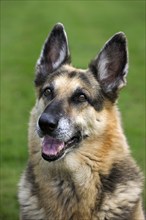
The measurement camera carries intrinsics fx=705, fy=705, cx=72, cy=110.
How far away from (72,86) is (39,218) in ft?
4.91

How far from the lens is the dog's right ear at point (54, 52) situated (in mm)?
8305

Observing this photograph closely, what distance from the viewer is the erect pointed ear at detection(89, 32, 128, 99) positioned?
8.00m

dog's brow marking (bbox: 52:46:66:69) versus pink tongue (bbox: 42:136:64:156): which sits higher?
dog's brow marking (bbox: 52:46:66:69)

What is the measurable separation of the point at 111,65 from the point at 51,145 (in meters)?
1.30

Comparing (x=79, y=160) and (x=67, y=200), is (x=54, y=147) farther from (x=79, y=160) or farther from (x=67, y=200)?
(x=67, y=200)

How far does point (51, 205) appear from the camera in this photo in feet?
24.9

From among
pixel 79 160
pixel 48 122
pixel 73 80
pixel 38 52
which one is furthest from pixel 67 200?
pixel 38 52

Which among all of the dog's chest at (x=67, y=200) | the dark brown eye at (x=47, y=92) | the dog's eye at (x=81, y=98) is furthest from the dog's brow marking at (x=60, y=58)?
the dog's chest at (x=67, y=200)

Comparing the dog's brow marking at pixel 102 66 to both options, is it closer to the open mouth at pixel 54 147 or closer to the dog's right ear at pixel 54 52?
the dog's right ear at pixel 54 52

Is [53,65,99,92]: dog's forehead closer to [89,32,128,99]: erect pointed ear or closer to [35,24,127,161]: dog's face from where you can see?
[35,24,127,161]: dog's face

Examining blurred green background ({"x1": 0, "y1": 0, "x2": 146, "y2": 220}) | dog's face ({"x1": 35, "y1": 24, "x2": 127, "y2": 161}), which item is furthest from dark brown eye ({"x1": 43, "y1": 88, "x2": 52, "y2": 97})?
blurred green background ({"x1": 0, "y1": 0, "x2": 146, "y2": 220})

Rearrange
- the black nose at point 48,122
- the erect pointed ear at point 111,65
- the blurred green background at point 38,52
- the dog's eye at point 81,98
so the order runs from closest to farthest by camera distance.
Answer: the black nose at point 48,122, the dog's eye at point 81,98, the erect pointed ear at point 111,65, the blurred green background at point 38,52

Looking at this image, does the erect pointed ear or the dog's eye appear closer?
the dog's eye

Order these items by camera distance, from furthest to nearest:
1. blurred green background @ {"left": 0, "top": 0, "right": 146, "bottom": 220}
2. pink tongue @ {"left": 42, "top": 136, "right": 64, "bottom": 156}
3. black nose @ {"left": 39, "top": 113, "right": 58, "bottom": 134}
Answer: blurred green background @ {"left": 0, "top": 0, "right": 146, "bottom": 220} → pink tongue @ {"left": 42, "top": 136, "right": 64, "bottom": 156} → black nose @ {"left": 39, "top": 113, "right": 58, "bottom": 134}
